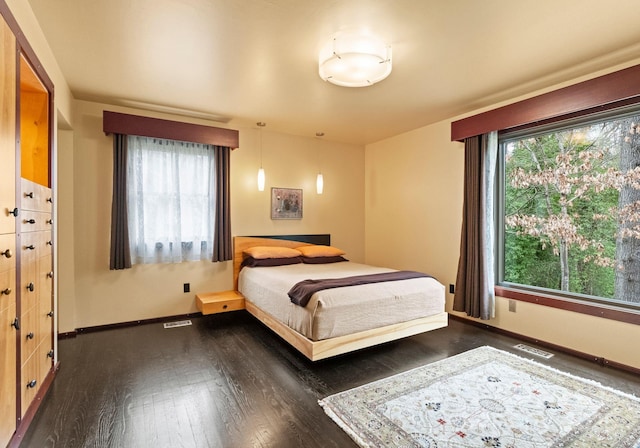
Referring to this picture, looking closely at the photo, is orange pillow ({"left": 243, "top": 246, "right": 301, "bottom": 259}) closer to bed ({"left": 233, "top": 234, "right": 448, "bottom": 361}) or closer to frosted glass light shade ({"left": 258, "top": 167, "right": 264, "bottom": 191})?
bed ({"left": 233, "top": 234, "right": 448, "bottom": 361})

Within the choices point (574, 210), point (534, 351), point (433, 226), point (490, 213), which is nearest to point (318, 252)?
point (433, 226)

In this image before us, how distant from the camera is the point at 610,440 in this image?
1.82m

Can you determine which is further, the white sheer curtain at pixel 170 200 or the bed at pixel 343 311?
Result: the white sheer curtain at pixel 170 200

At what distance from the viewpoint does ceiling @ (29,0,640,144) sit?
2.08 meters

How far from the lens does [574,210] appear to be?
317 cm

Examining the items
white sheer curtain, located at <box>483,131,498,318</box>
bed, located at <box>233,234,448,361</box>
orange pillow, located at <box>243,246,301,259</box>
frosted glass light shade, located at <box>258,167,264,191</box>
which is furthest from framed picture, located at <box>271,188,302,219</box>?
white sheer curtain, located at <box>483,131,498,318</box>

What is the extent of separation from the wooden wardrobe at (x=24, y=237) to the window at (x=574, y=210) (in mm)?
4215

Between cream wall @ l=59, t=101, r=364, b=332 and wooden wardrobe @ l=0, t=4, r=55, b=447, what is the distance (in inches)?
48.1

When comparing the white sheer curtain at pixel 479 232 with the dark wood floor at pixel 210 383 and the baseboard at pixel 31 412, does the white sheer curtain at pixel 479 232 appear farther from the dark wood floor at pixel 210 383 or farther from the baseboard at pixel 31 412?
the baseboard at pixel 31 412

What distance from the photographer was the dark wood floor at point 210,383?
187 centimetres

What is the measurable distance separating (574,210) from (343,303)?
8.21 ft

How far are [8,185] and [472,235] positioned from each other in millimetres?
3964

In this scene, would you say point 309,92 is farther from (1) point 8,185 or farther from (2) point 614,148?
(2) point 614,148

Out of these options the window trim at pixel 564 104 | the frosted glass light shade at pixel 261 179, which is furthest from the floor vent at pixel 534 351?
→ the frosted glass light shade at pixel 261 179
